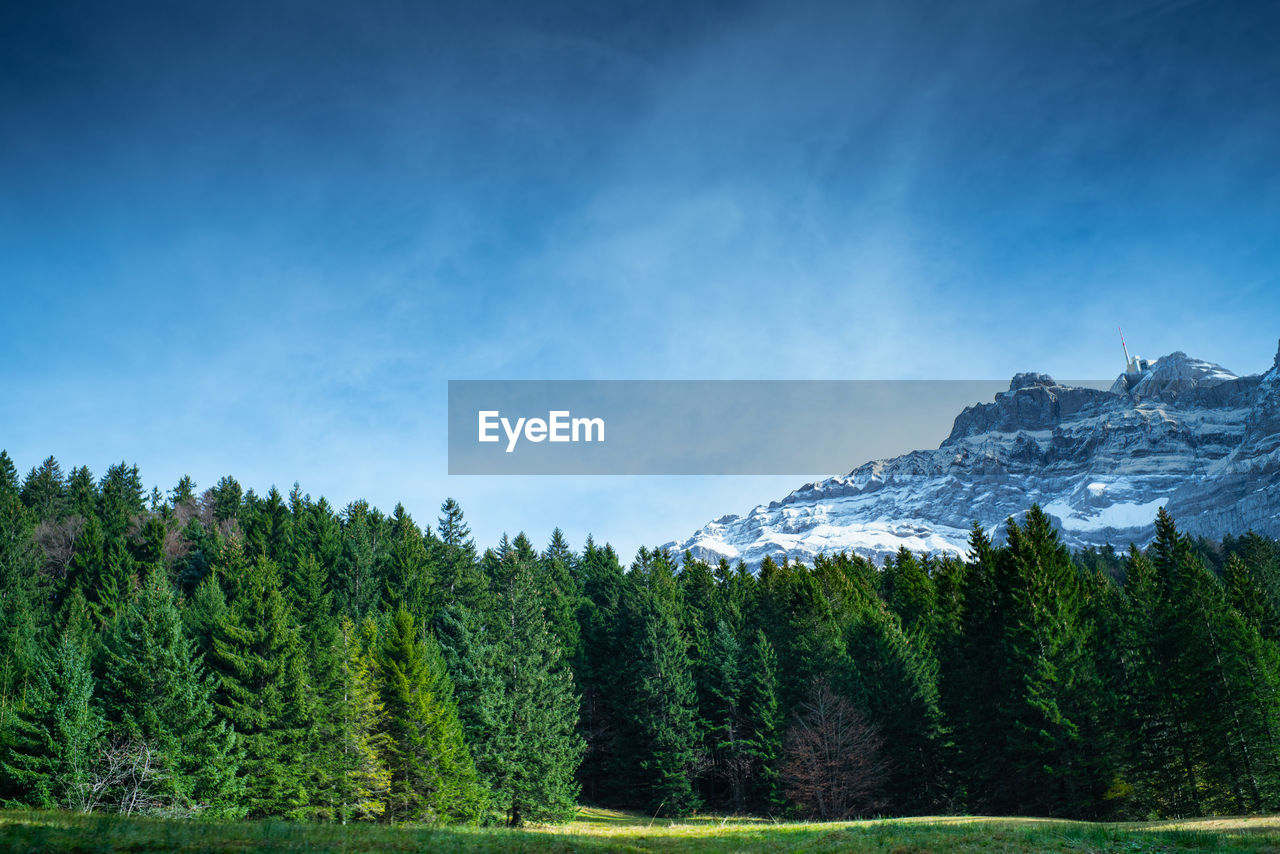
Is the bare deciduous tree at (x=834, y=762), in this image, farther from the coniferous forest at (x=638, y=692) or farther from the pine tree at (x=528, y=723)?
the pine tree at (x=528, y=723)

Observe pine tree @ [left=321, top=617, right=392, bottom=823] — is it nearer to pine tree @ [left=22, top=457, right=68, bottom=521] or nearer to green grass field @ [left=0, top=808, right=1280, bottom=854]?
green grass field @ [left=0, top=808, right=1280, bottom=854]

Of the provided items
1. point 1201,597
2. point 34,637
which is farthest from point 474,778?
point 1201,597

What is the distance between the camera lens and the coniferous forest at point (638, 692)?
107ft

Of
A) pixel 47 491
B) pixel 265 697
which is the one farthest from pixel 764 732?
pixel 47 491

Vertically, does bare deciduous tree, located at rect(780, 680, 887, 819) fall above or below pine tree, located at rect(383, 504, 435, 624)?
below

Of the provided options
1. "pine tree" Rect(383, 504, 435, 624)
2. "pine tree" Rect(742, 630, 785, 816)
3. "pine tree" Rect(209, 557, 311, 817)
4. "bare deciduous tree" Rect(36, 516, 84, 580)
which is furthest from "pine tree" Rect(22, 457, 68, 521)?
"pine tree" Rect(742, 630, 785, 816)

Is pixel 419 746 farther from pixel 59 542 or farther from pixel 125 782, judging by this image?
pixel 59 542

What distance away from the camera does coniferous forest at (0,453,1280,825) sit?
32.5 m

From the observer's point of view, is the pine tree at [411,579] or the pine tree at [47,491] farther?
the pine tree at [47,491]

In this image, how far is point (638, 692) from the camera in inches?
2232

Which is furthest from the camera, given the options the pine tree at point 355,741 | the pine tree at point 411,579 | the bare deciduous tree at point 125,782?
the pine tree at point 411,579

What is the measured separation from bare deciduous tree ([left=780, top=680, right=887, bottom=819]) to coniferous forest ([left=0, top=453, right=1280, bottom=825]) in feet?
0.65

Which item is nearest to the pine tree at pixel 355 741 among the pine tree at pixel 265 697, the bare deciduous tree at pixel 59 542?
the pine tree at pixel 265 697

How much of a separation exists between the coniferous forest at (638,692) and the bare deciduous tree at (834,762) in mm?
199
